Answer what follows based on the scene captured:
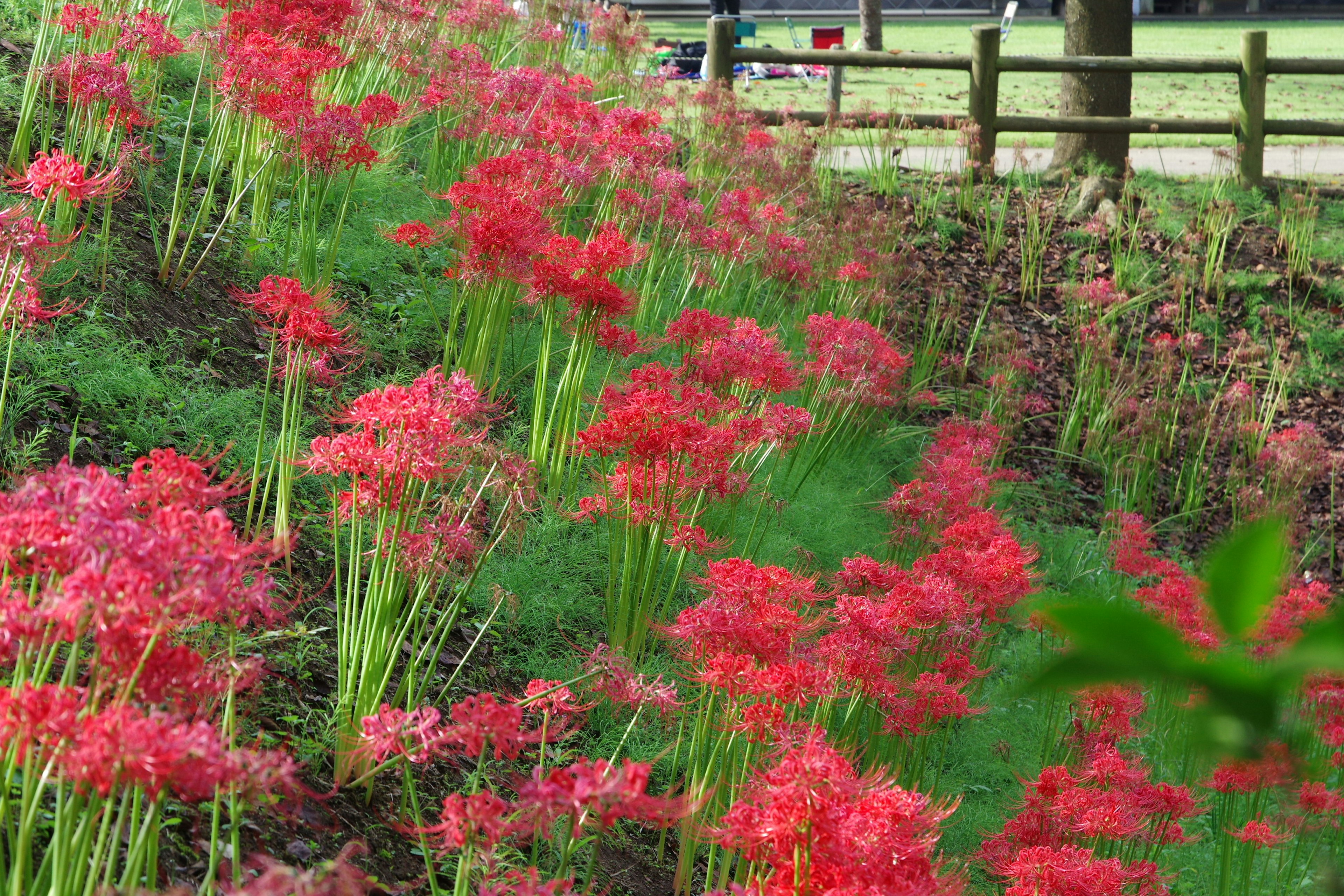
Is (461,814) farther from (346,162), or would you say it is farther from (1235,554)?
(346,162)

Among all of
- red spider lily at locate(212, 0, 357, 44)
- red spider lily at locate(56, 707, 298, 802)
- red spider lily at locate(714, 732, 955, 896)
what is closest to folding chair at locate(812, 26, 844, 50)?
red spider lily at locate(212, 0, 357, 44)

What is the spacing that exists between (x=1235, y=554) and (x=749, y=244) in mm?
5460

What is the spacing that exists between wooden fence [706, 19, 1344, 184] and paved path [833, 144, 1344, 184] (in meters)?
0.29

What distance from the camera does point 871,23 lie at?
53.3 ft

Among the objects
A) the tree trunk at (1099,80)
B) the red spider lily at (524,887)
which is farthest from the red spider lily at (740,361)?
the tree trunk at (1099,80)

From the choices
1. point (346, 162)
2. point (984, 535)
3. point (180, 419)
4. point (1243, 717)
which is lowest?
point (984, 535)

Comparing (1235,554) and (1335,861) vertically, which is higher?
(1235,554)

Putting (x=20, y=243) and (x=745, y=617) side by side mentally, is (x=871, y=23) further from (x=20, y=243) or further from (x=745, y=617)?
(x=20, y=243)

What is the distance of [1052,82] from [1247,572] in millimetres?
19782

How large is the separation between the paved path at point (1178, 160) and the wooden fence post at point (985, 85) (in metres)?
0.29

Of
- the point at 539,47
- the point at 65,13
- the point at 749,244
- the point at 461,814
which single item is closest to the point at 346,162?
the point at 65,13

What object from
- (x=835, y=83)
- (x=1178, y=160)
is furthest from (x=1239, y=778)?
(x=835, y=83)

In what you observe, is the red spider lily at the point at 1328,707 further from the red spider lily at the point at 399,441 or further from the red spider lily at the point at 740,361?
the red spider lily at the point at 399,441

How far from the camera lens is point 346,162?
12.8 ft
